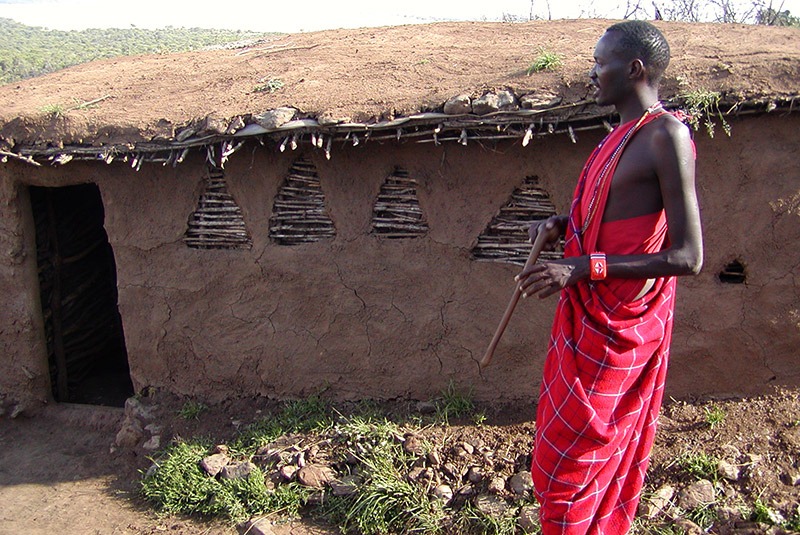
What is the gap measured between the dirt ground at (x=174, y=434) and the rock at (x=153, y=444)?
4cm

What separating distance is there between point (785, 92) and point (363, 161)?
218 centimetres

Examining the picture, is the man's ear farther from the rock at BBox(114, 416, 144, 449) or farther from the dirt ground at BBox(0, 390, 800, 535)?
the rock at BBox(114, 416, 144, 449)

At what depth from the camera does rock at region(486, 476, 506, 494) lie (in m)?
3.64

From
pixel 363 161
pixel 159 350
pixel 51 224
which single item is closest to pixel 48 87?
pixel 51 224

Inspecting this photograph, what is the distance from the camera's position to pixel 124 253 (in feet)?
15.7

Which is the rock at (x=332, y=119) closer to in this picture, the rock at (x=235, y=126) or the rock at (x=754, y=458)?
the rock at (x=235, y=126)

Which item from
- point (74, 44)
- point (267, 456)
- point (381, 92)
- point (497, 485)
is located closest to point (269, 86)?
point (381, 92)

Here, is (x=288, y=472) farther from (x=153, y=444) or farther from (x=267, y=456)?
(x=153, y=444)

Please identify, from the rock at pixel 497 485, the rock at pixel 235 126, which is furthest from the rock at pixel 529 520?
the rock at pixel 235 126

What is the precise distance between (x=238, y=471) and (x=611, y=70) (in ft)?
9.63

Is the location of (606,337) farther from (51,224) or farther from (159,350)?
(51,224)

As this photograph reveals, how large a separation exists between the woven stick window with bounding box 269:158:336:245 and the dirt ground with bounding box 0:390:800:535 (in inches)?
44.6

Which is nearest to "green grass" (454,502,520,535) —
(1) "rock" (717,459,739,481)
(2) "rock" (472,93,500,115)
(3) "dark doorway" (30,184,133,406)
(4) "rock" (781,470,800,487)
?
(1) "rock" (717,459,739,481)

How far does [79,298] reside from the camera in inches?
227
